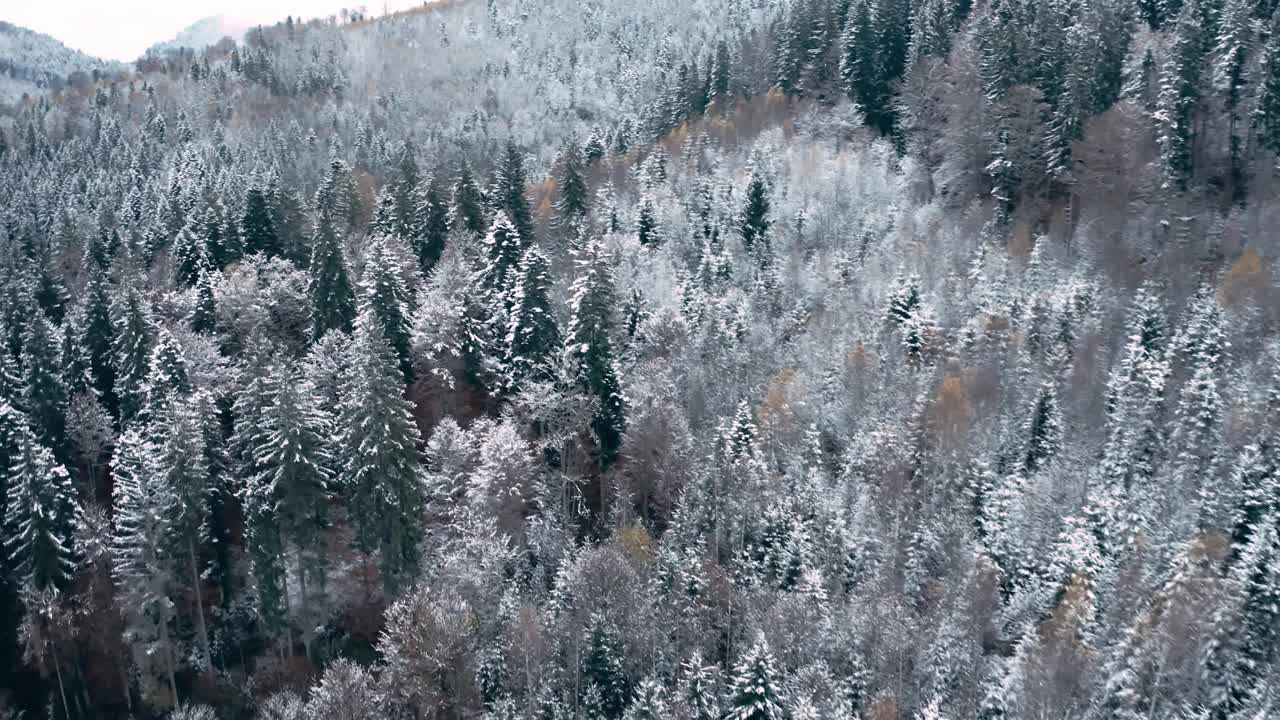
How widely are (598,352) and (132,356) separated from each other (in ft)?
90.4

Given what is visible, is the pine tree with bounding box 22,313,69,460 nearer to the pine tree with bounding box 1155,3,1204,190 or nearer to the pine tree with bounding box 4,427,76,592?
the pine tree with bounding box 4,427,76,592

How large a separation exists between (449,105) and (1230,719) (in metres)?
173

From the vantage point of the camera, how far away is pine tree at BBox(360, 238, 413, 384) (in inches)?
2136

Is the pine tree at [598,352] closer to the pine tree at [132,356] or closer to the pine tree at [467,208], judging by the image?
the pine tree at [467,208]

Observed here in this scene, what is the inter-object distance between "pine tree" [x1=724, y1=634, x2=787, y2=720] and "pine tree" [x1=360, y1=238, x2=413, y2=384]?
1132 inches

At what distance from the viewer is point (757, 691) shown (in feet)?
109

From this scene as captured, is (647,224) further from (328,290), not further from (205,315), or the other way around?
(205,315)

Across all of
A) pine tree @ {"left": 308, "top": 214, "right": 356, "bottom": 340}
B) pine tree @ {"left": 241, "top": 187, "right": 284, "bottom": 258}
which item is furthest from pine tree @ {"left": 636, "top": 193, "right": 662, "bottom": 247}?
pine tree @ {"left": 241, "top": 187, "right": 284, "bottom": 258}

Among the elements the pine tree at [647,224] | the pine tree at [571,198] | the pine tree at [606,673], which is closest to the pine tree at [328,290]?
the pine tree at [571,198]

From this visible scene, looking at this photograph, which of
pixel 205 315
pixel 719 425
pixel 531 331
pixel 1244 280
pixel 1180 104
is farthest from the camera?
pixel 1180 104

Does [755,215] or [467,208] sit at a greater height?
[467,208]

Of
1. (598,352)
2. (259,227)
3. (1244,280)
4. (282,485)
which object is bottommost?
(282,485)

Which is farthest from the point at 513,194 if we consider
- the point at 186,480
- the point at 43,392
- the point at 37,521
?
the point at 37,521

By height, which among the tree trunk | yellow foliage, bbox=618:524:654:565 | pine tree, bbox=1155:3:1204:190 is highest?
pine tree, bbox=1155:3:1204:190
